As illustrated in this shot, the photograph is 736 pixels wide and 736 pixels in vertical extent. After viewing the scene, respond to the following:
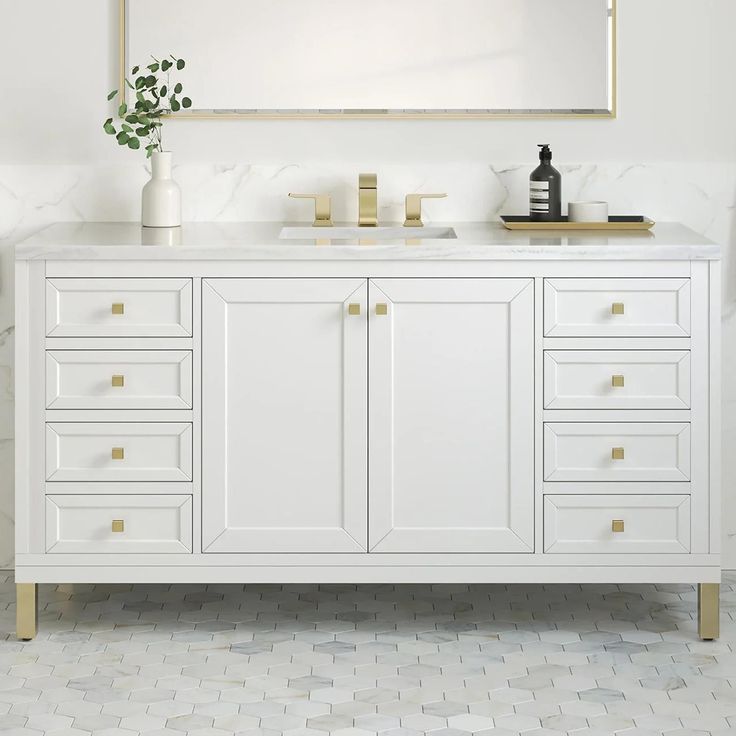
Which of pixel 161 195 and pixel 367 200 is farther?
pixel 367 200

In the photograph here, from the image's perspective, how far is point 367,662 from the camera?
2703 millimetres

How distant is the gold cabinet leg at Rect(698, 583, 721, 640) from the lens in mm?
2797

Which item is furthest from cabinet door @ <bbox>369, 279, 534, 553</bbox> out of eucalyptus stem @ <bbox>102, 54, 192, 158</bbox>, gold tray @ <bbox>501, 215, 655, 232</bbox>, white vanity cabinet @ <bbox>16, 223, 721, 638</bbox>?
eucalyptus stem @ <bbox>102, 54, 192, 158</bbox>

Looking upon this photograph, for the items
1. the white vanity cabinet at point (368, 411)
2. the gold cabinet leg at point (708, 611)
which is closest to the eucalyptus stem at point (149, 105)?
the white vanity cabinet at point (368, 411)

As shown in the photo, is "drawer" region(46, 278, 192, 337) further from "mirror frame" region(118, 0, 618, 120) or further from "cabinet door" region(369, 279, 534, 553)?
"mirror frame" region(118, 0, 618, 120)

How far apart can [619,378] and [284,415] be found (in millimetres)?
748

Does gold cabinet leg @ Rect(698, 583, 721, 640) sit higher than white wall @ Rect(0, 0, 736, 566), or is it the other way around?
white wall @ Rect(0, 0, 736, 566)

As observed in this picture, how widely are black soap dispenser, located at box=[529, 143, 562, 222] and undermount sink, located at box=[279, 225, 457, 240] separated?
0.22 m

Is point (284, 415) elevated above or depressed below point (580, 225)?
below

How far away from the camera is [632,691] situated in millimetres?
2553

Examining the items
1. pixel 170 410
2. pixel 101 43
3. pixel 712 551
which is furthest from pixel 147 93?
pixel 712 551

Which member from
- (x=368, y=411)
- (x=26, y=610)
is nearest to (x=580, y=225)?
(x=368, y=411)

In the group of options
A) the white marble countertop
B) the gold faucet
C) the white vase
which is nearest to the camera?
the white marble countertop

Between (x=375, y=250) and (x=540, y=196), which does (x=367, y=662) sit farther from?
(x=540, y=196)
